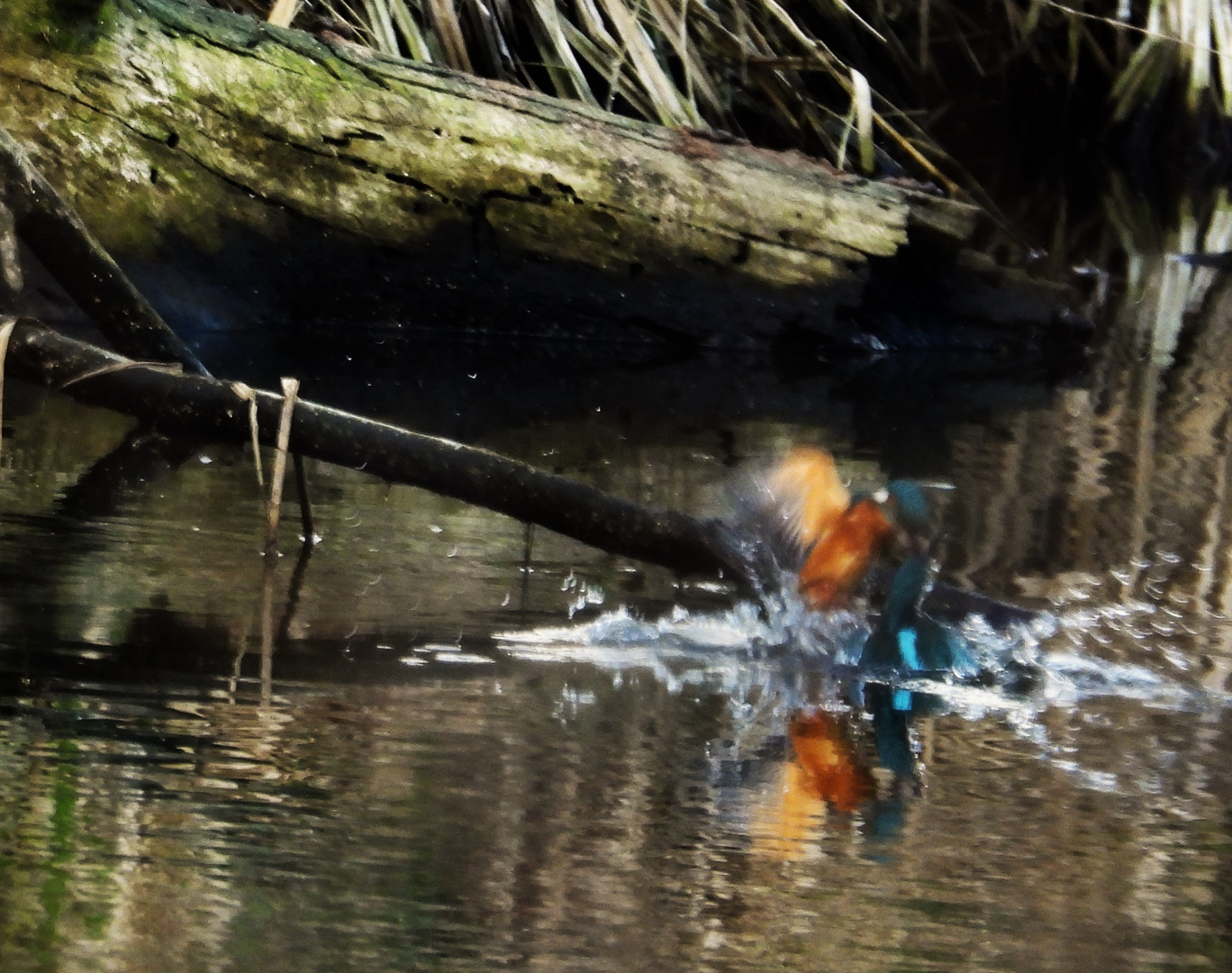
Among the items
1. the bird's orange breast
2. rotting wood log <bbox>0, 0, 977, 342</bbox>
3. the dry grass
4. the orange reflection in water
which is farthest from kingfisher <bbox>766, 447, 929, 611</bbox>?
the dry grass

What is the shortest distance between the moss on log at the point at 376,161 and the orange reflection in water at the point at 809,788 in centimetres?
293

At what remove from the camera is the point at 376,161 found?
462 cm

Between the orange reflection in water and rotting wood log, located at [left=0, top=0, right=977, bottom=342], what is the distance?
2.93m

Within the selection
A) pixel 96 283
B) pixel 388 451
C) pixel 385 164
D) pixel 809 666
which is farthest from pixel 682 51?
pixel 809 666

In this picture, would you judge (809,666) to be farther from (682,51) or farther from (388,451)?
(682,51)

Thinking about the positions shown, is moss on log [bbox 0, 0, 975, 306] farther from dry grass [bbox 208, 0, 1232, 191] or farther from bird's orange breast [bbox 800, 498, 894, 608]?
bird's orange breast [bbox 800, 498, 894, 608]

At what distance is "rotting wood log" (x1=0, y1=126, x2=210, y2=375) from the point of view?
2.78 meters

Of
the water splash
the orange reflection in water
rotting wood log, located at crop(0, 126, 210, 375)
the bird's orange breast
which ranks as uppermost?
rotting wood log, located at crop(0, 126, 210, 375)

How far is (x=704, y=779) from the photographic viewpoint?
70.4 inches

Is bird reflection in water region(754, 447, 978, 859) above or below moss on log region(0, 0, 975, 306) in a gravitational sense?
below

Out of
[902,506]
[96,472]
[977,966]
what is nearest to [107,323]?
[96,472]

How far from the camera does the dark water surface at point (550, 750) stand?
1.40m

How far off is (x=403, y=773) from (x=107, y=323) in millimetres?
1390

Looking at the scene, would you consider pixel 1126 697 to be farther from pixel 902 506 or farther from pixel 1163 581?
pixel 1163 581
